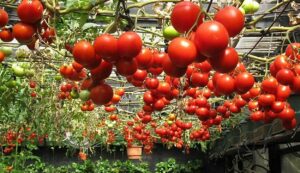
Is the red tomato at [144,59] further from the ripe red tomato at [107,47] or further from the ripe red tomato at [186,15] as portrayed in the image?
the ripe red tomato at [186,15]

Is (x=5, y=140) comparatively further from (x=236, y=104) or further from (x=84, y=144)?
(x=236, y=104)

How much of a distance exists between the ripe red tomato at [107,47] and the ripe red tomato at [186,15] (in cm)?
19

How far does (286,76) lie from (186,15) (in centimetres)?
131

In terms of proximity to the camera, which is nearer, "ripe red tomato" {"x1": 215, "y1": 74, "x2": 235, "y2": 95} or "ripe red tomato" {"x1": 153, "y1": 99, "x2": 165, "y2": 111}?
"ripe red tomato" {"x1": 215, "y1": 74, "x2": 235, "y2": 95}

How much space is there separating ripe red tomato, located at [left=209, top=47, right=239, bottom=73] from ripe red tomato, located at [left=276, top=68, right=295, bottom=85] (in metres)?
1.27

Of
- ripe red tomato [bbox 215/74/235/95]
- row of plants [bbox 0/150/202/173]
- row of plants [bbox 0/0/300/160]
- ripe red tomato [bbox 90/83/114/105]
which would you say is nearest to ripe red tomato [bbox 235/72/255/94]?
row of plants [bbox 0/0/300/160]

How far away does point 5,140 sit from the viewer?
25.6 feet

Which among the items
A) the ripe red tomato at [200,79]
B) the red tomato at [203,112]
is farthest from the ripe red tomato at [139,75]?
the red tomato at [203,112]

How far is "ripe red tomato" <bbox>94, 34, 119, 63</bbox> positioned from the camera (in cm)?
127

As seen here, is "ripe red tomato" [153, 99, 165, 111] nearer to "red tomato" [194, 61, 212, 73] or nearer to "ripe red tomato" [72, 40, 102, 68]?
"red tomato" [194, 61, 212, 73]

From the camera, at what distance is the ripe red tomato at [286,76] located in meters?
2.32

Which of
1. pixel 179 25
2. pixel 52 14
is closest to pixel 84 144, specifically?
pixel 52 14

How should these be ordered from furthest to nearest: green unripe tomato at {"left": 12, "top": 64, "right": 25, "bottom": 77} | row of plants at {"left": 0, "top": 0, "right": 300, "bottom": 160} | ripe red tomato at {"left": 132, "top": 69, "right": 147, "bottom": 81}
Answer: green unripe tomato at {"left": 12, "top": 64, "right": 25, "bottom": 77} → ripe red tomato at {"left": 132, "top": 69, "right": 147, "bottom": 81} → row of plants at {"left": 0, "top": 0, "right": 300, "bottom": 160}

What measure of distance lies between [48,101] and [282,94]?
3.40m
